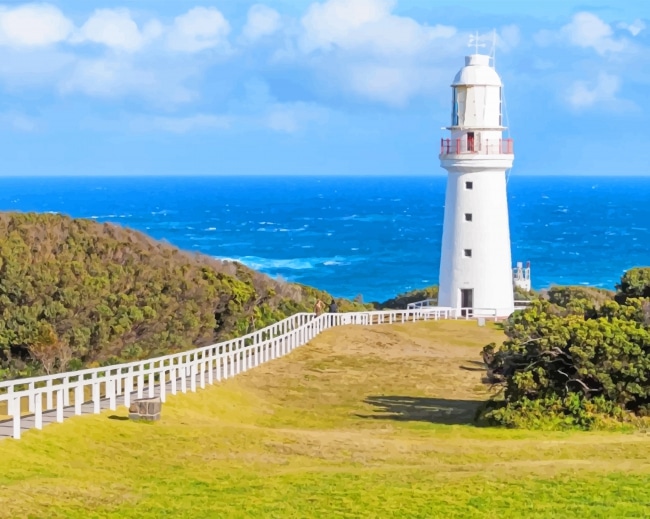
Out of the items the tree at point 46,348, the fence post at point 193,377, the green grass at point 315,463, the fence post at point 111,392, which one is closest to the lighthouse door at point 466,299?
the green grass at point 315,463

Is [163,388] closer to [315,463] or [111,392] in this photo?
[111,392]

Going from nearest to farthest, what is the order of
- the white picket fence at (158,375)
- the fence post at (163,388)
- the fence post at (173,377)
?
the white picket fence at (158,375) < the fence post at (163,388) < the fence post at (173,377)

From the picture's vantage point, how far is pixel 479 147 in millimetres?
43875

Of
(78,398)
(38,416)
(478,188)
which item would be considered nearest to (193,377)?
(78,398)

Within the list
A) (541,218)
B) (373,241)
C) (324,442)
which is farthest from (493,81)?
(541,218)

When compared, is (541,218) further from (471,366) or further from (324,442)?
(324,442)

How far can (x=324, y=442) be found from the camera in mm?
20141

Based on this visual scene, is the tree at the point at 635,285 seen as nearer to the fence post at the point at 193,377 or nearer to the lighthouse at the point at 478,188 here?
the lighthouse at the point at 478,188

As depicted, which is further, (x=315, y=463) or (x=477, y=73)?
(x=477, y=73)

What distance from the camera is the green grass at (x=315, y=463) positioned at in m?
14.8

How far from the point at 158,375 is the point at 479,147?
19435 mm

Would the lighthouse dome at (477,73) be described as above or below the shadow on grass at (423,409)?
above

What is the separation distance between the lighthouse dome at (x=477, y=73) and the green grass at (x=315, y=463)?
17.6 m

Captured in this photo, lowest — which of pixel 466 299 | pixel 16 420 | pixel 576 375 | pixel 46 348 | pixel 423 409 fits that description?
pixel 423 409
